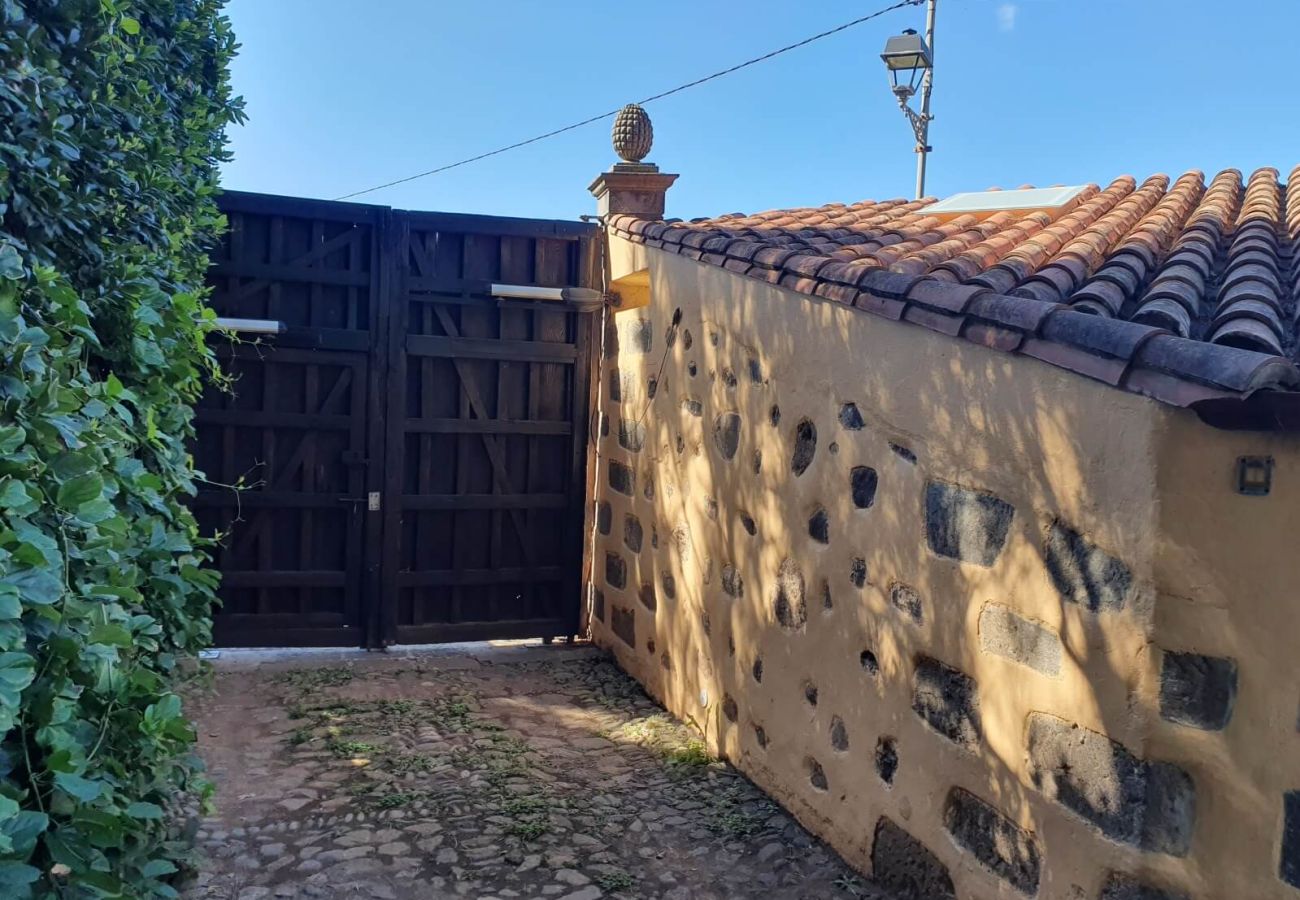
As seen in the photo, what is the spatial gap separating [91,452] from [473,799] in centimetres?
271

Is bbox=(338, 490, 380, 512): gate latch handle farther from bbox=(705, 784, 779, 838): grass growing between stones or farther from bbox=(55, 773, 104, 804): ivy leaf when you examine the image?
bbox=(55, 773, 104, 804): ivy leaf

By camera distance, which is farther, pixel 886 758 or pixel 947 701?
pixel 886 758

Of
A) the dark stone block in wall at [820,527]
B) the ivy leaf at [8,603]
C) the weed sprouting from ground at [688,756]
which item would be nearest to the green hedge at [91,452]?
the ivy leaf at [8,603]

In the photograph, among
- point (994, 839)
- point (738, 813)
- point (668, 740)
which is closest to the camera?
point (994, 839)

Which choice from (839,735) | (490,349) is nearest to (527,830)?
(839,735)

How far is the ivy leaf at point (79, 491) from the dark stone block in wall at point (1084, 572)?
226 cm

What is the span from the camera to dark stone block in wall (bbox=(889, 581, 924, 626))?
3213mm

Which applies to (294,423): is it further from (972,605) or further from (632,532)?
(972,605)

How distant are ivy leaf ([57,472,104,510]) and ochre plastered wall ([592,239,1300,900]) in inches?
88.2

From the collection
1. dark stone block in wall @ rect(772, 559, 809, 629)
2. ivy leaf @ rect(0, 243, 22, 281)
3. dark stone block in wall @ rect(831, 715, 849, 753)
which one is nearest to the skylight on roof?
dark stone block in wall @ rect(772, 559, 809, 629)

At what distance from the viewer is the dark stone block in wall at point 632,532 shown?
5.81 meters

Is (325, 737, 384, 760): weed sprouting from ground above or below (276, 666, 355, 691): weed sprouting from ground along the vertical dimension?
below

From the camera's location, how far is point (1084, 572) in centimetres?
260

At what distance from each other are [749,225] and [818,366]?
6.55 feet
